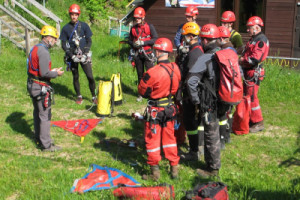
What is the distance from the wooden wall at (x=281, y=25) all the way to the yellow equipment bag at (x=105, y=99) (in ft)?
26.6

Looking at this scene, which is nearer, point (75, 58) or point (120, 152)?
point (120, 152)

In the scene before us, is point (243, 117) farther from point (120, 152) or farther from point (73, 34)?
point (73, 34)

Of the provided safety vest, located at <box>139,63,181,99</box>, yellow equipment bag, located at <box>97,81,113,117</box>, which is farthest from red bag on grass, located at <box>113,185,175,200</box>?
yellow equipment bag, located at <box>97,81,113,117</box>

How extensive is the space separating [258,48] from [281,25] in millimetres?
7655

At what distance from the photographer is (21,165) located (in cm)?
586

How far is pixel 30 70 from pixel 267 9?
10357 mm

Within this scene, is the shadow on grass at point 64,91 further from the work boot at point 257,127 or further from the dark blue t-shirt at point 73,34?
the work boot at point 257,127

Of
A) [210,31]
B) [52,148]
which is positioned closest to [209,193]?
[210,31]

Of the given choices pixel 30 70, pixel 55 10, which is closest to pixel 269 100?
pixel 30 70

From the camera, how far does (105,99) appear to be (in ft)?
27.5

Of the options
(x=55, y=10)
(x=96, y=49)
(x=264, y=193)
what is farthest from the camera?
(x=55, y=10)

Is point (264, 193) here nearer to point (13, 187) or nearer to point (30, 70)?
point (13, 187)

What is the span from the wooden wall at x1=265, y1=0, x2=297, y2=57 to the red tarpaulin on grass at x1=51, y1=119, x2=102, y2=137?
8799 mm

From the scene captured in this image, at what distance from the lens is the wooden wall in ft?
44.2
